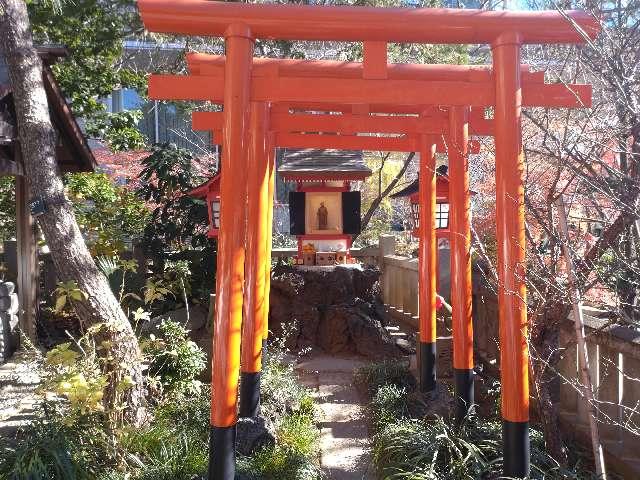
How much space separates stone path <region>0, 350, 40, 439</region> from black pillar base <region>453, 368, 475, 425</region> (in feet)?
10.7

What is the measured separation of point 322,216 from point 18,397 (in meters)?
4.01

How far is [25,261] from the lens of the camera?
25.5 ft

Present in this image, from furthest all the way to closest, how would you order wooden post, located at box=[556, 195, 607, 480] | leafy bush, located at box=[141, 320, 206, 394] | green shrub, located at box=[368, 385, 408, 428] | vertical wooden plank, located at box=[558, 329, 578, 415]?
leafy bush, located at box=[141, 320, 206, 394], green shrub, located at box=[368, 385, 408, 428], vertical wooden plank, located at box=[558, 329, 578, 415], wooden post, located at box=[556, 195, 607, 480]

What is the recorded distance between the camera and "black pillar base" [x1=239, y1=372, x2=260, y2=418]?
465 cm

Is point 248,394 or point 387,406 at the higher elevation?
point 248,394

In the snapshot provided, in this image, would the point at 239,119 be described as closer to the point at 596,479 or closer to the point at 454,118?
the point at 454,118

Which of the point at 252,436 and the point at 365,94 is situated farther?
the point at 252,436

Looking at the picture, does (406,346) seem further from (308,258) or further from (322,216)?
(322,216)

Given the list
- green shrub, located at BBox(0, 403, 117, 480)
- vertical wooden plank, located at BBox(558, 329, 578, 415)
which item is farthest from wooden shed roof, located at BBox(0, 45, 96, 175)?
vertical wooden plank, located at BBox(558, 329, 578, 415)

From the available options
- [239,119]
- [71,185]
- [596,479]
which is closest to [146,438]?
[239,119]

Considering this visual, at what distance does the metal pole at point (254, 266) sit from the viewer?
4.68 m

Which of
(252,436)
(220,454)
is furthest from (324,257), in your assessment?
(220,454)

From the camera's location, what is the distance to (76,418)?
3.92 meters

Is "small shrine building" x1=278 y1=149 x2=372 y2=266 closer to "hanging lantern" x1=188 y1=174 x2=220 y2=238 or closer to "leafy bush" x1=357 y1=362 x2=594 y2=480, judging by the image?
"hanging lantern" x1=188 y1=174 x2=220 y2=238
